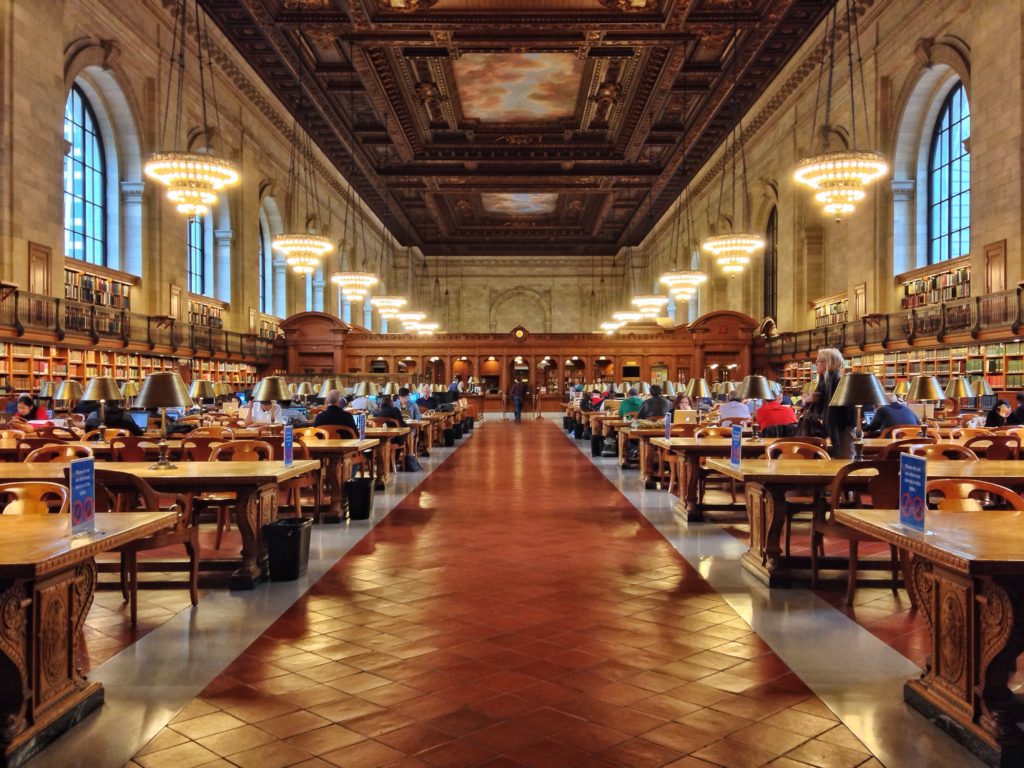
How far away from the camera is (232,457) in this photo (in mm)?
6328

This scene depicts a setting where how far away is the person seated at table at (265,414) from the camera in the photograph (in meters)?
10.3

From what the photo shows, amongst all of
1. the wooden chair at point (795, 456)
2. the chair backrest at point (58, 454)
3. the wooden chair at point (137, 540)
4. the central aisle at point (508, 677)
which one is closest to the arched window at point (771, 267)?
the wooden chair at point (795, 456)

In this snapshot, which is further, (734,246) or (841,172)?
(734,246)

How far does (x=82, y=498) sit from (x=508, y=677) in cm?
180

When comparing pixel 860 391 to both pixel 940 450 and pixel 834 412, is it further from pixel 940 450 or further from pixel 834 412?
pixel 940 450

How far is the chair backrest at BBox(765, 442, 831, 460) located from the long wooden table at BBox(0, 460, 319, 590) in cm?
321

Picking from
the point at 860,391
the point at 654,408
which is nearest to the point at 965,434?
the point at 860,391

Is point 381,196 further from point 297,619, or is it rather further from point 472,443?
point 297,619

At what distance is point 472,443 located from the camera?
1808 centimetres

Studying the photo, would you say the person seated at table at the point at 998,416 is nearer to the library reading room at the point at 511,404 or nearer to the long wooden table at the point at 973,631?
the library reading room at the point at 511,404

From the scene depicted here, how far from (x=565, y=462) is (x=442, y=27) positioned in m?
8.55

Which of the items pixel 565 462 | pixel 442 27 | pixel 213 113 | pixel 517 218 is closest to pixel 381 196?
pixel 517 218

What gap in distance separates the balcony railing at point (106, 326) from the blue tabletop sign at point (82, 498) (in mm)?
10898

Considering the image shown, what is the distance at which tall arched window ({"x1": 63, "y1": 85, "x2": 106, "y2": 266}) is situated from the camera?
53.1ft
